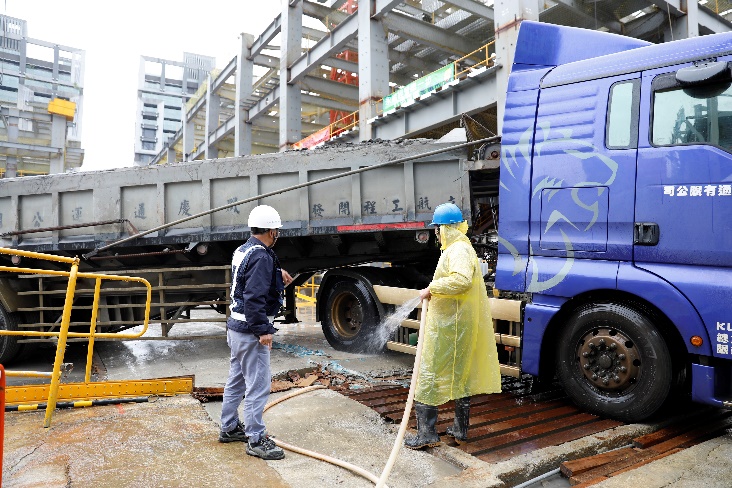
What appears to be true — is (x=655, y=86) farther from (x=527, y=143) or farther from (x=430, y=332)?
(x=430, y=332)

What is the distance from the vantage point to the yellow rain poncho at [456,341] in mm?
3172

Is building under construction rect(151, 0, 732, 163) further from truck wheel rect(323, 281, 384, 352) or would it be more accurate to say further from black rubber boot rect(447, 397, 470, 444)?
black rubber boot rect(447, 397, 470, 444)

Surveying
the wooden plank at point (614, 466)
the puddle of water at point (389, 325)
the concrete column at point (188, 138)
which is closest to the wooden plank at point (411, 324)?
the puddle of water at point (389, 325)

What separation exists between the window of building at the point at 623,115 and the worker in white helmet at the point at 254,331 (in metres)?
2.57

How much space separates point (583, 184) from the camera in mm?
3717

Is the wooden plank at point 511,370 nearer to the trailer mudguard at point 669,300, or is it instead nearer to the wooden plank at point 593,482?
the trailer mudguard at point 669,300

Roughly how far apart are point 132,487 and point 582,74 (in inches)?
165

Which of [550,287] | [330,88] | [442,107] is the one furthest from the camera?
[330,88]

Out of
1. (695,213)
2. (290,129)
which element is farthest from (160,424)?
(290,129)

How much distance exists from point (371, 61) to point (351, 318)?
13.2 metres

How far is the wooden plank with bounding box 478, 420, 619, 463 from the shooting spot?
307 centimetres

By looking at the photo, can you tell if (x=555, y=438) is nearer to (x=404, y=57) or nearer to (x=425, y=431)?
(x=425, y=431)

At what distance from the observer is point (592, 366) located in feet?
12.0

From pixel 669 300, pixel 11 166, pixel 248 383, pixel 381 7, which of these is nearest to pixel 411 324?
pixel 248 383
